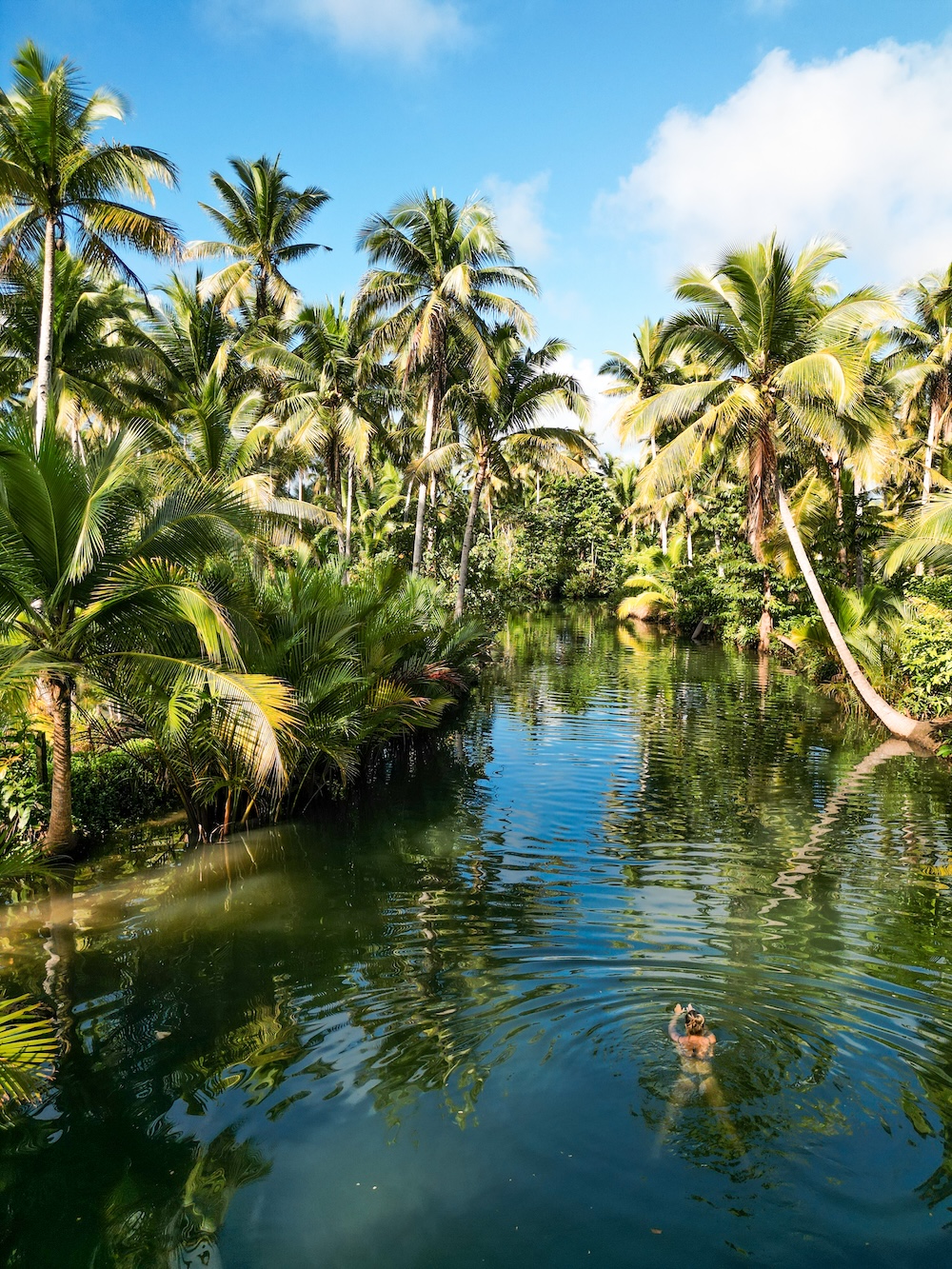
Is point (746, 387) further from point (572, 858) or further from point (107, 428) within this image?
point (107, 428)

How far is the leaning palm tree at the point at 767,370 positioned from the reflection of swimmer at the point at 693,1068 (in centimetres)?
1157

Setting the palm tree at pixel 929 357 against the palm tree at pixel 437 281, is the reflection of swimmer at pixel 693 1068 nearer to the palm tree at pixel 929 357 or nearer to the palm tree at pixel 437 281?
the palm tree at pixel 437 281

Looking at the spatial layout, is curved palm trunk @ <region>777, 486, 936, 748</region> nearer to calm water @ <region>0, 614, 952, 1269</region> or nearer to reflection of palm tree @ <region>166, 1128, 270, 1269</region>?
calm water @ <region>0, 614, 952, 1269</region>

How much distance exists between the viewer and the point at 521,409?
76.1 ft

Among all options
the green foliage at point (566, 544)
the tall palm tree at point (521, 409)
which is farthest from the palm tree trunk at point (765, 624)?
the green foliage at point (566, 544)

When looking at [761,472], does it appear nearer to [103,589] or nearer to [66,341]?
[103,589]

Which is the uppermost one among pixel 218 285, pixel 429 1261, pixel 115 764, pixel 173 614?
pixel 218 285

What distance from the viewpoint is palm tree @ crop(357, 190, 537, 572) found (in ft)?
70.0

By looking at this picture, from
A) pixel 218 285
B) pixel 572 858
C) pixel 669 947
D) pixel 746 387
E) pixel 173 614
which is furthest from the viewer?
pixel 218 285

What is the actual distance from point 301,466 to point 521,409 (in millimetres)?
7589

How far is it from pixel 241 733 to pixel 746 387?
1224 centimetres

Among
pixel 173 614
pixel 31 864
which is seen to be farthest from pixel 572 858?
pixel 31 864

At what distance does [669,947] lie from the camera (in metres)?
6.31

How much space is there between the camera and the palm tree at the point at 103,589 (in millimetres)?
7152
